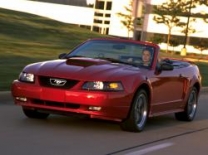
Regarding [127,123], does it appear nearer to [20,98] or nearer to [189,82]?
[20,98]

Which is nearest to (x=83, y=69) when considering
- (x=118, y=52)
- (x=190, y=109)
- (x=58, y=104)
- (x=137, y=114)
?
(x=58, y=104)

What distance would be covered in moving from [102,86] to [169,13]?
56.5 meters

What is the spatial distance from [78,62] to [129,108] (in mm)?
1133

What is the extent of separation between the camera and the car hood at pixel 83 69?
9.30m

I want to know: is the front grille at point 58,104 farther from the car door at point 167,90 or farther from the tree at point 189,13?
the tree at point 189,13

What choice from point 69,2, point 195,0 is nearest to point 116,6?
point 69,2

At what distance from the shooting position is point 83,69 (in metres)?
9.48

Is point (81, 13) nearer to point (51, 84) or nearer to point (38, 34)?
point (38, 34)

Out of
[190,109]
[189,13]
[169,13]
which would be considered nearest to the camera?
[190,109]

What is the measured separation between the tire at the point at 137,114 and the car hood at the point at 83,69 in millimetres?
431

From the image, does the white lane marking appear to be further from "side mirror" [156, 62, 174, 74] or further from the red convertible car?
"side mirror" [156, 62, 174, 74]

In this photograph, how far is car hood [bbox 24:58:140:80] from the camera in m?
9.30

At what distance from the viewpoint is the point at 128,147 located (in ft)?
28.3

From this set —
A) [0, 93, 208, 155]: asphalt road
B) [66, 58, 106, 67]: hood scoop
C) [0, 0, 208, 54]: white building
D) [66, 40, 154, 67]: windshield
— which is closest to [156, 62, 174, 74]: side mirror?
[66, 40, 154, 67]: windshield
